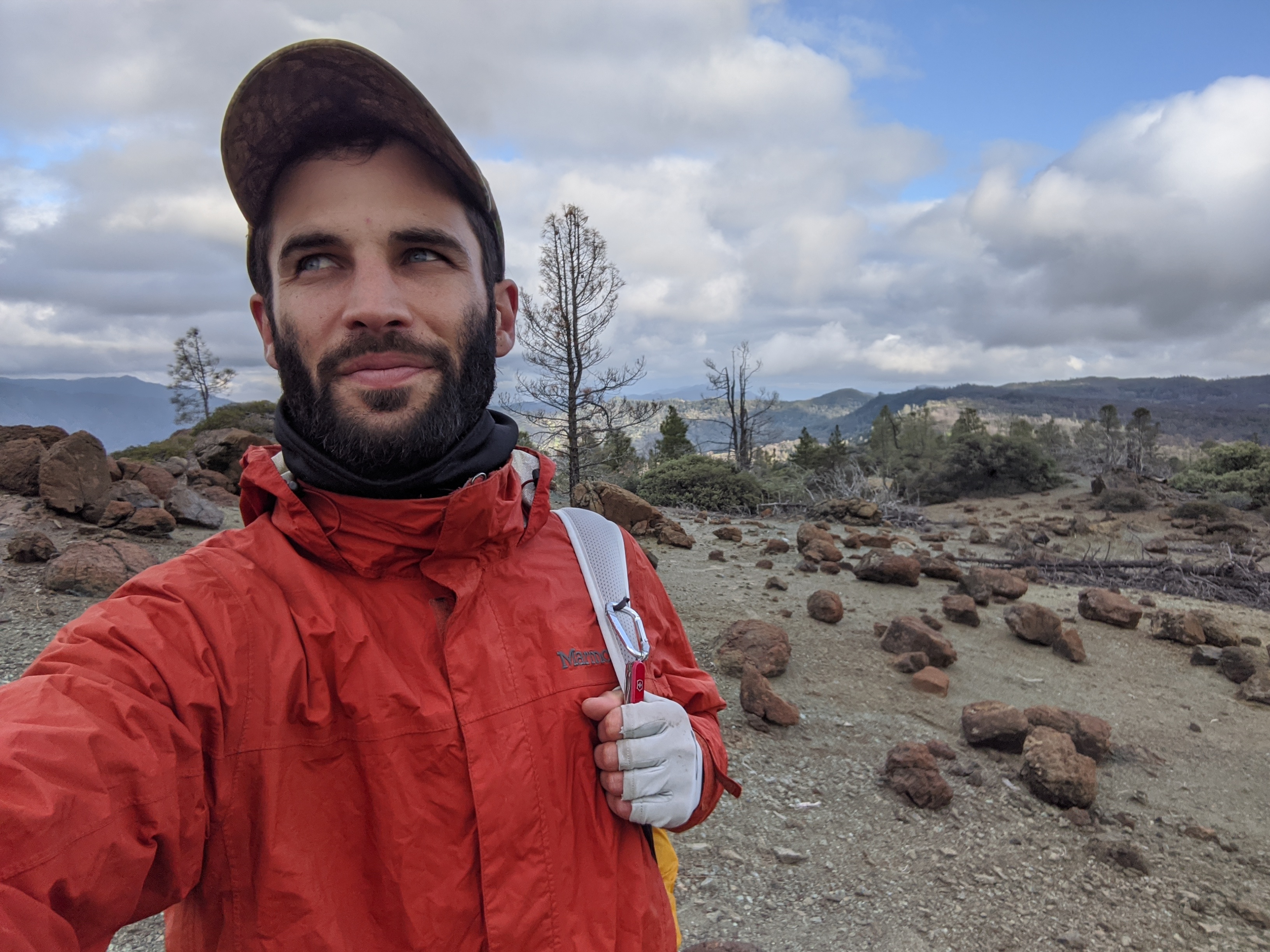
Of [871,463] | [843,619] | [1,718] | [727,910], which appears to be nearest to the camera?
[1,718]

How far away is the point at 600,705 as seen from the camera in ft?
4.01

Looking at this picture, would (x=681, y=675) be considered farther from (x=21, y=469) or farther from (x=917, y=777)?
(x=21, y=469)

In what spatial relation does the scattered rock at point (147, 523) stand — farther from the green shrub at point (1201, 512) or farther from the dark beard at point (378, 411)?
the green shrub at point (1201, 512)

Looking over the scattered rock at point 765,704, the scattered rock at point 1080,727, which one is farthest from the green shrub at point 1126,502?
the scattered rock at point 765,704

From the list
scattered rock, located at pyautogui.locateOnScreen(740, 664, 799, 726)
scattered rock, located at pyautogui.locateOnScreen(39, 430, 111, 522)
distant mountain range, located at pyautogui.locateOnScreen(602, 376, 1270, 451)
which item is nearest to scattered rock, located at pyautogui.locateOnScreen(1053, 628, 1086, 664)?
scattered rock, located at pyautogui.locateOnScreen(740, 664, 799, 726)

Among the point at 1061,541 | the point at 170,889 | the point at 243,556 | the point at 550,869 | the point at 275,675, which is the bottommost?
the point at 1061,541

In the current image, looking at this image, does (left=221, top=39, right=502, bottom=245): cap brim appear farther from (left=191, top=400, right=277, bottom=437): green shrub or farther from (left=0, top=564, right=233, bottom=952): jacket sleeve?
(left=191, top=400, right=277, bottom=437): green shrub

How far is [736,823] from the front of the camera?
127 inches

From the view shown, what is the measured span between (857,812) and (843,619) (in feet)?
9.30

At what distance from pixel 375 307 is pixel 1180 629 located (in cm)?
718

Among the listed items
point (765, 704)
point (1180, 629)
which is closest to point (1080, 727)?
point (765, 704)

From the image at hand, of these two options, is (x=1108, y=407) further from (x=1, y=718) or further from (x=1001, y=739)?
(x=1, y=718)

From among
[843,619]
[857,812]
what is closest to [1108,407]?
[843,619]

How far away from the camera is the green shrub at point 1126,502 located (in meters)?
13.8
